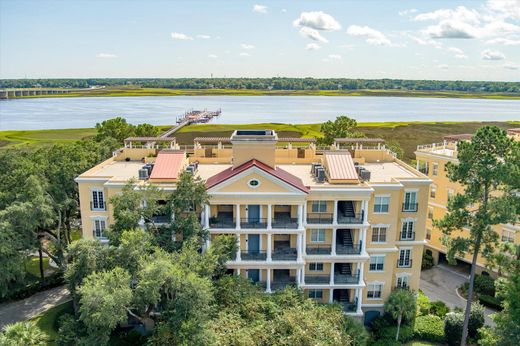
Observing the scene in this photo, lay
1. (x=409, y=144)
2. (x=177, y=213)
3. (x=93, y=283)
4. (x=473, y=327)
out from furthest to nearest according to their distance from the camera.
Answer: (x=409, y=144) → (x=473, y=327) → (x=177, y=213) → (x=93, y=283)

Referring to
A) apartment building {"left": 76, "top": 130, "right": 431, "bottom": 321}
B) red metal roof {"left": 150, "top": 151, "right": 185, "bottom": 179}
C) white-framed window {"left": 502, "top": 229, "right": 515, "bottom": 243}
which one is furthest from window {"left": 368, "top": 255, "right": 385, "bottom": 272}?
red metal roof {"left": 150, "top": 151, "right": 185, "bottom": 179}

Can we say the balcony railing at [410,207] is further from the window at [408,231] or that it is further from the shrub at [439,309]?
the shrub at [439,309]

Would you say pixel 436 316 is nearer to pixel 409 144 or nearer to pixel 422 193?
pixel 422 193

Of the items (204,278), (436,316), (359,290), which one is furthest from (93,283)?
(436,316)

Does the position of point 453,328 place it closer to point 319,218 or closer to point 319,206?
point 319,218

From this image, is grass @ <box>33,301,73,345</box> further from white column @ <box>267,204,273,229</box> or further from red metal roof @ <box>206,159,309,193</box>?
white column @ <box>267,204,273,229</box>

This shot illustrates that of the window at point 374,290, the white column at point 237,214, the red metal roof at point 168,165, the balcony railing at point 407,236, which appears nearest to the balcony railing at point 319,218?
the white column at point 237,214
